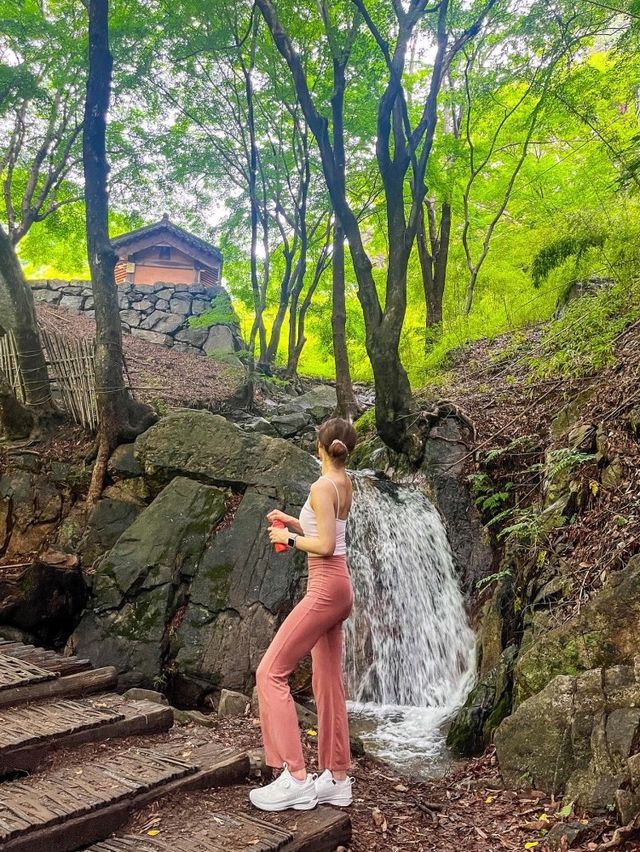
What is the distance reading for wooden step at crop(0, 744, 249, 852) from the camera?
8.21ft

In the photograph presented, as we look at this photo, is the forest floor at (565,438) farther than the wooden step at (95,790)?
Yes

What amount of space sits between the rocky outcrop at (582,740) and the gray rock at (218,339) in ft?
54.7

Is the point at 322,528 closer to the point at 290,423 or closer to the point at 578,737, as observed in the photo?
the point at 578,737

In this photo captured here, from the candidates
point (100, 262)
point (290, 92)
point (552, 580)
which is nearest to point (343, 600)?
point (552, 580)

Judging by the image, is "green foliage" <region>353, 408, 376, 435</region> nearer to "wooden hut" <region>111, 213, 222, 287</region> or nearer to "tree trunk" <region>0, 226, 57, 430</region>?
"tree trunk" <region>0, 226, 57, 430</region>

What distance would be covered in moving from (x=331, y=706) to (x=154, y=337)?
18.0 m

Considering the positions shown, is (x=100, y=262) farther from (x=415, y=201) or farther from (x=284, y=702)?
(x=284, y=702)

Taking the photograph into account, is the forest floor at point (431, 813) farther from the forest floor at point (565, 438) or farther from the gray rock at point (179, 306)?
the gray rock at point (179, 306)

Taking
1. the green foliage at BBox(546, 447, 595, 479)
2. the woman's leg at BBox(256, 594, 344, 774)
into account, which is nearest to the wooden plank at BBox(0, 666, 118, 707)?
the woman's leg at BBox(256, 594, 344, 774)

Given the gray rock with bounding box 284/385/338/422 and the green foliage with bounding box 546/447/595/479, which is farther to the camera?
the gray rock with bounding box 284/385/338/422

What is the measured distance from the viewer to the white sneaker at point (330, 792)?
3.14m

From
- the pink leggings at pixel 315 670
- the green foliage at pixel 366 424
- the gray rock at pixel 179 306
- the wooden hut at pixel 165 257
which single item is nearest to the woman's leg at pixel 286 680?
the pink leggings at pixel 315 670

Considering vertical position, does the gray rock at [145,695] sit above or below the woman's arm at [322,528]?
below

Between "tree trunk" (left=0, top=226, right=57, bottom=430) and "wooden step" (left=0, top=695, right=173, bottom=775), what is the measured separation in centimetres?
556
